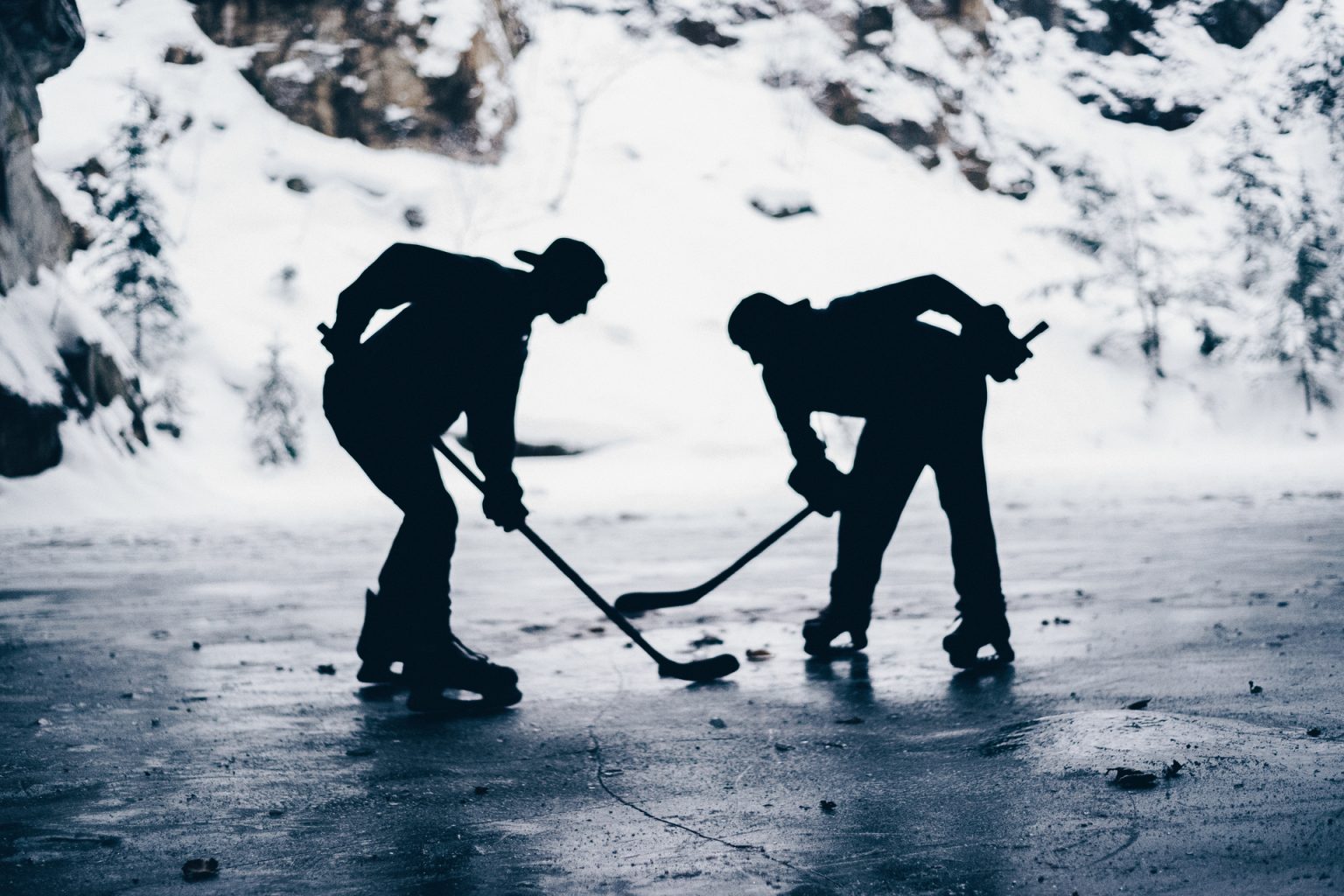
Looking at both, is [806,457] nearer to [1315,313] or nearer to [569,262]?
[569,262]

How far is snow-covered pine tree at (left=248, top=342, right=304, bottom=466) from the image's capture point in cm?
2347

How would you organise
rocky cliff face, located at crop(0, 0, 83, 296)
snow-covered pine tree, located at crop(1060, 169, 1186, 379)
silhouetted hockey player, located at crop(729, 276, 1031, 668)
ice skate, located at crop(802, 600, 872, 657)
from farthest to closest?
snow-covered pine tree, located at crop(1060, 169, 1186, 379) < rocky cliff face, located at crop(0, 0, 83, 296) < ice skate, located at crop(802, 600, 872, 657) < silhouetted hockey player, located at crop(729, 276, 1031, 668)

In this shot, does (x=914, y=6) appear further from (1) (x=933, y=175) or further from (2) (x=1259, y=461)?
(2) (x=1259, y=461)

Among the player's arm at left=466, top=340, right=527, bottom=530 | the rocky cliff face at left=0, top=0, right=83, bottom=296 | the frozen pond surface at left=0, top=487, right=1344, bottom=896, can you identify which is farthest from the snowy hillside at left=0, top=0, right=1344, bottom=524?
the player's arm at left=466, top=340, right=527, bottom=530

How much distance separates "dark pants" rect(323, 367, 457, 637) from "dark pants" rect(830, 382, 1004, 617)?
1.65 metres

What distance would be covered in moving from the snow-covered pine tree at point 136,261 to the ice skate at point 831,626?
75.6ft

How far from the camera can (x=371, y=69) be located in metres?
40.1

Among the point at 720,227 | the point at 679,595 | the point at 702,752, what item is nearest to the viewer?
the point at 702,752

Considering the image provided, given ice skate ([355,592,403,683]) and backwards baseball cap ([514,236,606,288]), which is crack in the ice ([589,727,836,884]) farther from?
backwards baseball cap ([514,236,606,288])

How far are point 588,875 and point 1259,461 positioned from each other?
23.5m

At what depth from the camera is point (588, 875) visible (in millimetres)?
2115

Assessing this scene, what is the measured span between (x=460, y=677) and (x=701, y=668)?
2.91 ft

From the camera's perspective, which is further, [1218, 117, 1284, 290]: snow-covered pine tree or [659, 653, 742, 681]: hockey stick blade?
[1218, 117, 1284, 290]: snow-covered pine tree

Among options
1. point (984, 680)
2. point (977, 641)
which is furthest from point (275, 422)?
point (984, 680)
